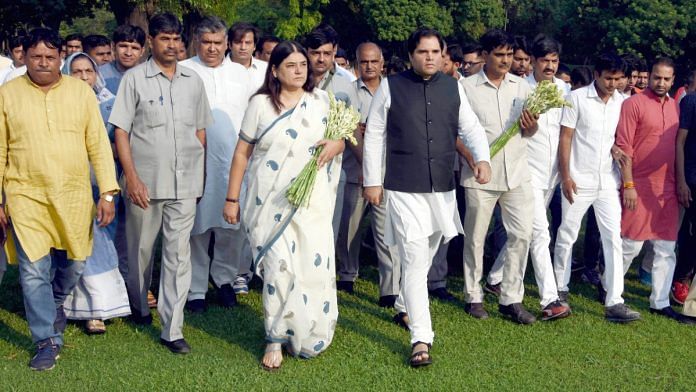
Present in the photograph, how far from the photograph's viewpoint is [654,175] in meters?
7.41

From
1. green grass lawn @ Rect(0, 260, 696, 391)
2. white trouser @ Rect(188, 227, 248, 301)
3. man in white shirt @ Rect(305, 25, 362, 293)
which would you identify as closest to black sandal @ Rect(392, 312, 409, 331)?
green grass lawn @ Rect(0, 260, 696, 391)

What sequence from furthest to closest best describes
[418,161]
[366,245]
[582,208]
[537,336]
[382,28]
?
[382,28] → [366,245] → [582,208] → [537,336] → [418,161]

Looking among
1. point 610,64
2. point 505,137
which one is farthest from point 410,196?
point 610,64

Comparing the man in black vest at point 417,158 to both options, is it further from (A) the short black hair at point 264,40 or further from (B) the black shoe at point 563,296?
(A) the short black hair at point 264,40

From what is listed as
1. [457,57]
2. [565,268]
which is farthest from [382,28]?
[565,268]

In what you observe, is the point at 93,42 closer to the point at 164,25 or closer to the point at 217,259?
the point at 164,25

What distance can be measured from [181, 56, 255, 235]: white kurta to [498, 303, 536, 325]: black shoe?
2.33 meters

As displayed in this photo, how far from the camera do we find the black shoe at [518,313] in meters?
6.80

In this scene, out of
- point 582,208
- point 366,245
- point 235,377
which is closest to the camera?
point 235,377

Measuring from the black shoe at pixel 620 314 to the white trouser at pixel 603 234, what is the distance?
4 cm

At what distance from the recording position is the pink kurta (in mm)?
7324

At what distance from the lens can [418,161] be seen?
6012 millimetres

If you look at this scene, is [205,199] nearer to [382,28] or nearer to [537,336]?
[537,336]

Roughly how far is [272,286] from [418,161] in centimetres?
132
